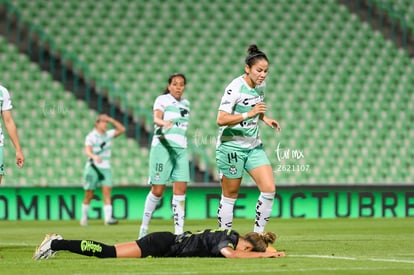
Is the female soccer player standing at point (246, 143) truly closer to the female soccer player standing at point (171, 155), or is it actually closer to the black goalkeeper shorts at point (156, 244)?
the black goalkeeper shorts at point (156, 244)

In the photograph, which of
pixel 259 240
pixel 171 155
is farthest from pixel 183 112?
pixel 259 240

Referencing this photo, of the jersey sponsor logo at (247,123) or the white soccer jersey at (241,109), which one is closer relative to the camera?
the white soccer jersey at (241,109)

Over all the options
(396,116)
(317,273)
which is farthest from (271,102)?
(317,273)

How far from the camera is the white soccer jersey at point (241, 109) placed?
11594 mm

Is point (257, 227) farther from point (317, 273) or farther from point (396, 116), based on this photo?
point (396, 116)

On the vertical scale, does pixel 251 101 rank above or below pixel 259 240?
above

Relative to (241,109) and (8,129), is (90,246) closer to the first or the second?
(8,129)

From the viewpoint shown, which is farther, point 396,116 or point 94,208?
point 396,116

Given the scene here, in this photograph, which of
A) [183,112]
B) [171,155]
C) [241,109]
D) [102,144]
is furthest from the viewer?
[102,144]

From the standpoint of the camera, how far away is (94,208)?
72.0 feet

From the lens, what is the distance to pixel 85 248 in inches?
391

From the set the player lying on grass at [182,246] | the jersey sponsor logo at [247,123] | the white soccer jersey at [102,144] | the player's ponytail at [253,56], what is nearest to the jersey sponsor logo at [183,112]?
the jersey sponsor logo at [247,123]

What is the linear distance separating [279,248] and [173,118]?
2961 mm

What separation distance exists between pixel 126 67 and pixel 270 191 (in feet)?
42.4
